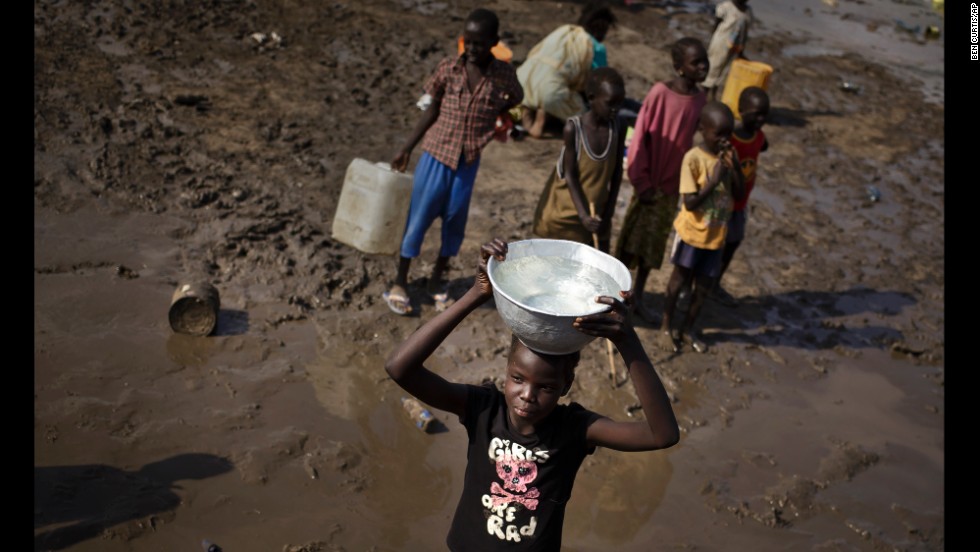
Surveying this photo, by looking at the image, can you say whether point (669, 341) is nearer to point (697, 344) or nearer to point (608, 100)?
point (697, 344)

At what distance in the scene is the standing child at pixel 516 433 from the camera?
2109mm

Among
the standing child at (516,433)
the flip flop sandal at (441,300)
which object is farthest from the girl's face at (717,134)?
the standing child at (516,433)

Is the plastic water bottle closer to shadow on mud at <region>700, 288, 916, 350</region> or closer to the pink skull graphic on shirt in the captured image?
the pink skull graphic on shirt

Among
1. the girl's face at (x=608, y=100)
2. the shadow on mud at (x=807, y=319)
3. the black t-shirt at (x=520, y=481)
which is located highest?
the girl's face at (x=608, y=100)

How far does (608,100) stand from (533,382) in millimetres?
2521

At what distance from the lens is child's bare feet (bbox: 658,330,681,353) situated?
492 centimetres

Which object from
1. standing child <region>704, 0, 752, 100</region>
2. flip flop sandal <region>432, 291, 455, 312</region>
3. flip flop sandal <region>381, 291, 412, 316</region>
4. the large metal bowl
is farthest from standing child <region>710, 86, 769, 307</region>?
standing child <region>704, 0, 752, 100</region>

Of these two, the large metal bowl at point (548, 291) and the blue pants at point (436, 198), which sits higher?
the large metal bowl at point (548, 291)

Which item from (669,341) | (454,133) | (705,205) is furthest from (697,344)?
(454,133)

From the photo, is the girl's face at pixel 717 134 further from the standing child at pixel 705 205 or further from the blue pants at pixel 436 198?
the blue pants at pixel 436 198

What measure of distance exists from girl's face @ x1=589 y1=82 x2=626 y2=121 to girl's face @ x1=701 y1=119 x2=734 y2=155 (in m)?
0.47

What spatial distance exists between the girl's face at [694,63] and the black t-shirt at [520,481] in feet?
9.70

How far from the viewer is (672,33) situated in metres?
11.1
